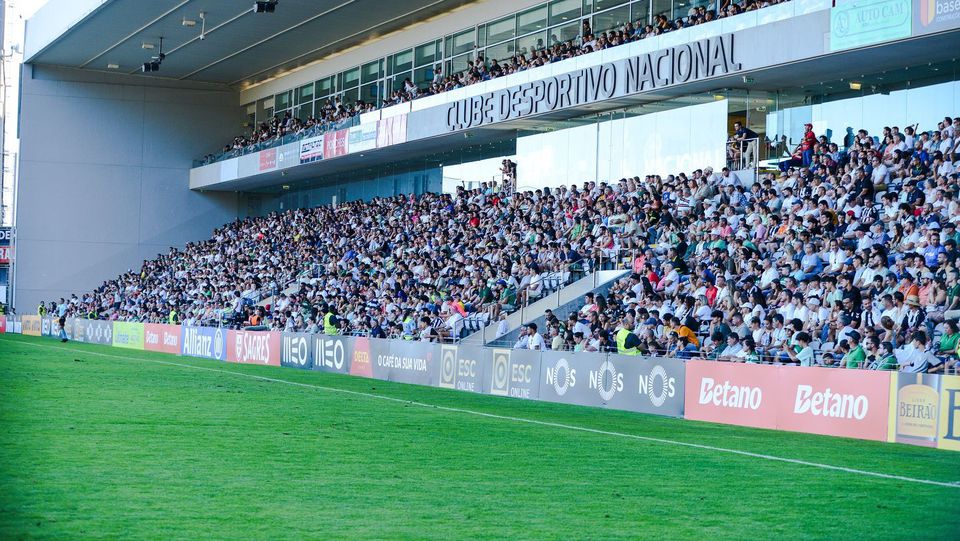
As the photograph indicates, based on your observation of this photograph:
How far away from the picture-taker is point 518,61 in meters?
38.7

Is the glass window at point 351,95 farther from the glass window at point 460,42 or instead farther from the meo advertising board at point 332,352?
the meo advertising board at point 332,352

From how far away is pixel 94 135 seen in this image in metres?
63.8

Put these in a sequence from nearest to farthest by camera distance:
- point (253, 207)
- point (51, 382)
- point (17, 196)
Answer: point (51, 382)
point (17, 196)
point (253, 207)

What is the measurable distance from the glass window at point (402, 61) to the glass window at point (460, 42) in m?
3.26

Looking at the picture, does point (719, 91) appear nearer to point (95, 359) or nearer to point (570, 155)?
point (570, 155)

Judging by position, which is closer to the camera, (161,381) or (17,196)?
(161,381)

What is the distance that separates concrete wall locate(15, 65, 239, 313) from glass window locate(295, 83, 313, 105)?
760 centimetres

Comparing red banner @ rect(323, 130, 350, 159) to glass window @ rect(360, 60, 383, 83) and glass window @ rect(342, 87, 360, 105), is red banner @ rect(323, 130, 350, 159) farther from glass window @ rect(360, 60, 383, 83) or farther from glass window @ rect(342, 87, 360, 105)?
glass window @ rect(342, 87, 360, 105)

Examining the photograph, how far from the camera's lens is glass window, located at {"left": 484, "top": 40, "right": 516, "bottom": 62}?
42.4 meters

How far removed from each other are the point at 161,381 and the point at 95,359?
9377mm

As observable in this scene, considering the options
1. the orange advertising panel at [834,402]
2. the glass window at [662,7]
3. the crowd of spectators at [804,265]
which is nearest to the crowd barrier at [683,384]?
the orange advertising panel at [834,402]

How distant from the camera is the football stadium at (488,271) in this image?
10.6 m

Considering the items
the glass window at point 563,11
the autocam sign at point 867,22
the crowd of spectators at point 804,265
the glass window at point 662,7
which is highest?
the glass window at point 563,11

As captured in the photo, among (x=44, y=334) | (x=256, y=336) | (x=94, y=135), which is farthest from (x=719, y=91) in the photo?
(x=94, y=135)
